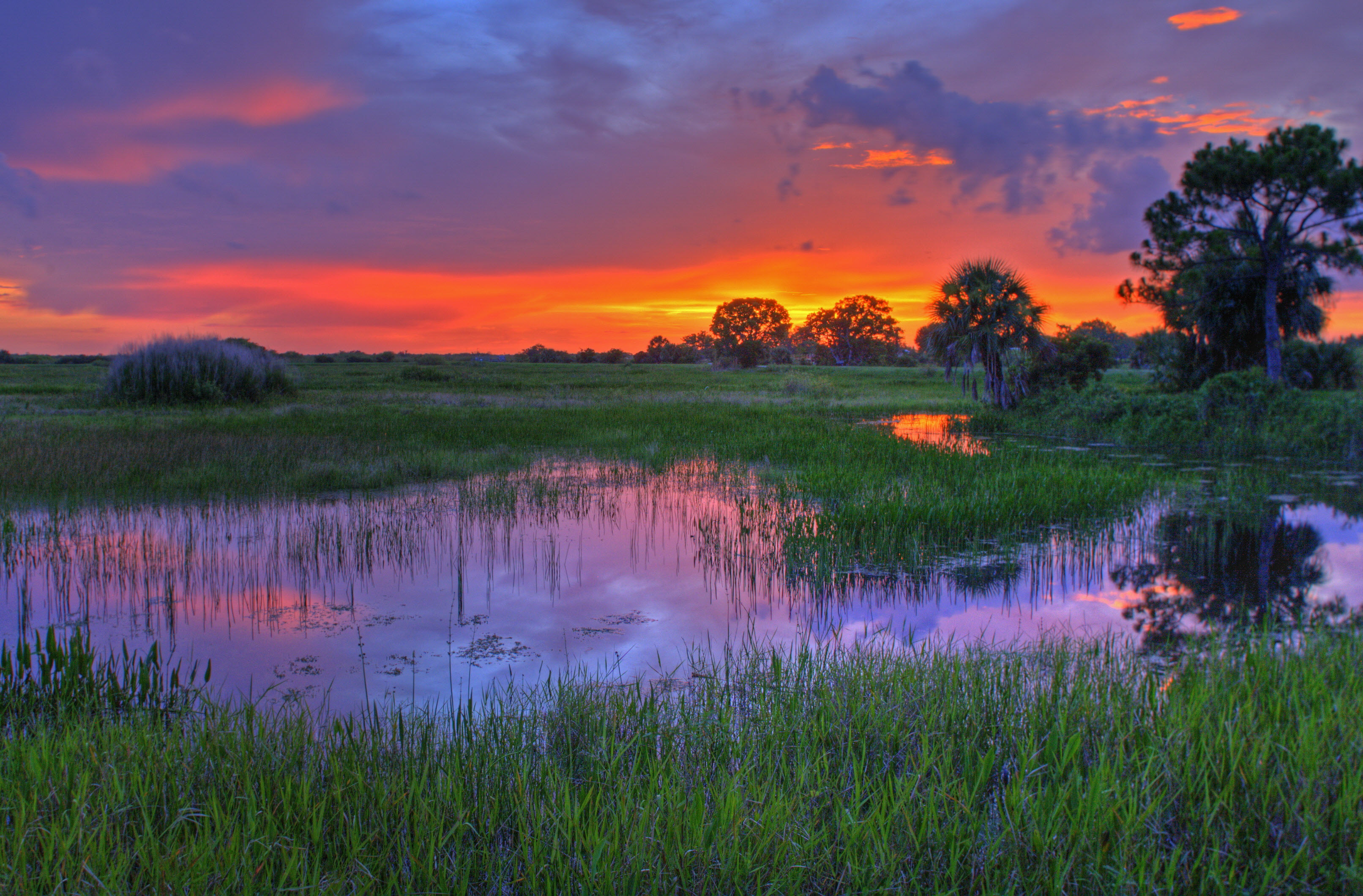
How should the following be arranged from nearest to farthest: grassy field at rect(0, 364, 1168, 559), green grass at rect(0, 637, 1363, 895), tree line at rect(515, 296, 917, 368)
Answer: green grass at rect(0, 637, 1363, 895)
grassy field at rect(0, 364, 1168, 559)
tree line at rect(515, 296, 917, 368)

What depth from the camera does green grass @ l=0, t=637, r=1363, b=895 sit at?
2.77 m

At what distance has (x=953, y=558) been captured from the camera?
882 centimetres

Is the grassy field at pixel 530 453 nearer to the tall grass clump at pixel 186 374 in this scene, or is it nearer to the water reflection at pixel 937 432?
the water reflection at pixel 937 432

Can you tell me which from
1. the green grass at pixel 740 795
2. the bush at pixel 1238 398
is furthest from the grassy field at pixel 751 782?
the bush at pixel 1238 398

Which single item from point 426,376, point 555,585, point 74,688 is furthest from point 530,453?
point 426,376

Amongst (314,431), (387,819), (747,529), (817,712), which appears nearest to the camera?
(387,819)

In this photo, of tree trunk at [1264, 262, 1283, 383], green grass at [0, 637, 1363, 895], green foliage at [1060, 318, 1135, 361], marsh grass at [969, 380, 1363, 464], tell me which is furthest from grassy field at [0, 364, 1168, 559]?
green foliage at [1060, 318, 1135, 361]

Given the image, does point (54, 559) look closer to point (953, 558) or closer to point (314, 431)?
point (953, 558)

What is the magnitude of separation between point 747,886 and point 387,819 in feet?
5.22

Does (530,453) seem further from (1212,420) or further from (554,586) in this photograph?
(1212,420)

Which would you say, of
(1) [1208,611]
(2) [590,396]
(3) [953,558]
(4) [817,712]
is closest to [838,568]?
(3) [953,558]

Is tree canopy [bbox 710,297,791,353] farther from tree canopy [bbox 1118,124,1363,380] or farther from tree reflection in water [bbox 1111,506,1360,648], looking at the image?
tree reflection in water [bbox 1111,506,1360,648]

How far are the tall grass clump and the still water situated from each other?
66.2 feet

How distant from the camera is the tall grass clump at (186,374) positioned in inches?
1081
